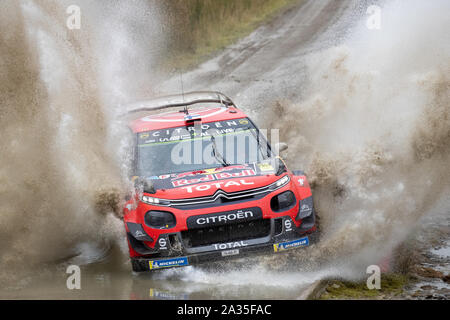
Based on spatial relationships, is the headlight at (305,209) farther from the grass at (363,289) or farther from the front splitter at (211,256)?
the grass at (363,289)

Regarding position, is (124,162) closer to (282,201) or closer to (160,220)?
(160,220)

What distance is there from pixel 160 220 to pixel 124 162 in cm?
159

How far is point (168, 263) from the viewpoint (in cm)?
650

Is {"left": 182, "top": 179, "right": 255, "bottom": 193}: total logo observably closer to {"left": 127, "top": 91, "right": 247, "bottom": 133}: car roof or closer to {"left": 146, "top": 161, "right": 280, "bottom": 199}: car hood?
{"left": 146, "top": 161, "right": 280, "bottom": 199}: car hood

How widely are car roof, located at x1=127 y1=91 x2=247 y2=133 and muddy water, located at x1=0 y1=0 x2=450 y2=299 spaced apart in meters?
Result: 0.37

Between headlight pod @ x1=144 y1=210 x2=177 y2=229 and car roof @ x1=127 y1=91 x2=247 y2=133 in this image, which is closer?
headlight pod @ x1=144 y1=210 x2=177 y2=229

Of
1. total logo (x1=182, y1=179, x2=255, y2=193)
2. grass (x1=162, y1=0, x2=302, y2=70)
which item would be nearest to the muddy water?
total logo (x1=182, y1=179, x2=255, y2=193)

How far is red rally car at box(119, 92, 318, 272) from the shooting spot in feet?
21.3

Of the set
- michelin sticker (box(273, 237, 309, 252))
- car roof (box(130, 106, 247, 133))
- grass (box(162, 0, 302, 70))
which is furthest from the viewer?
grass (box(162, 0, 302, 70))

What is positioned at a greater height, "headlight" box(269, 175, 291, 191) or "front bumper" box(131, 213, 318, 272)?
"headlight" box(269, 175, 291, 191)

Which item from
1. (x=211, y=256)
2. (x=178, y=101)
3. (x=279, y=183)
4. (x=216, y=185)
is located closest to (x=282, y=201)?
(x=279, y=183)
